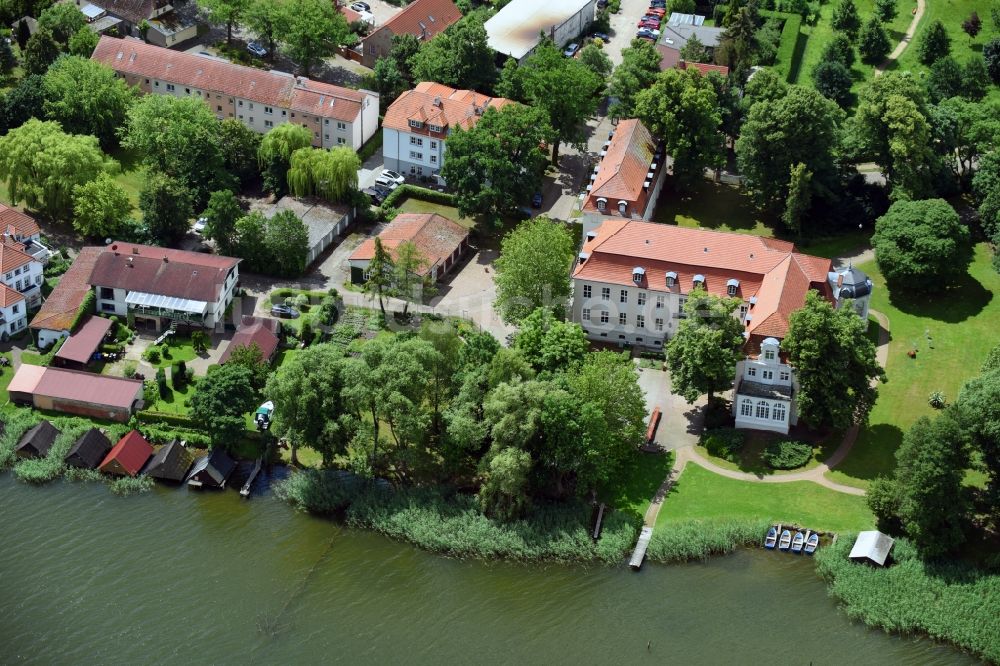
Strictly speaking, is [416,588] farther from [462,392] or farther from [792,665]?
[792,665]

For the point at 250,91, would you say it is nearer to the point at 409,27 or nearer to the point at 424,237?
the point at 409,27

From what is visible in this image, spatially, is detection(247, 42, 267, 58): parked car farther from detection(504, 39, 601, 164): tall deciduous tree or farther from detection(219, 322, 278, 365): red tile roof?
detection(219, 322, 278, 365): red tile roof

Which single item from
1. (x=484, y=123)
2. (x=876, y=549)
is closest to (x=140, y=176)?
(x=484, y=123)

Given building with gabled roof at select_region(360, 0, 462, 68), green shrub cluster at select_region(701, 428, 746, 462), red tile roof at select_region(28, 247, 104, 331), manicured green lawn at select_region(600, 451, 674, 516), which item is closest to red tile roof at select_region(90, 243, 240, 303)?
red tile roof at select_region(28, 247, 104, 331)

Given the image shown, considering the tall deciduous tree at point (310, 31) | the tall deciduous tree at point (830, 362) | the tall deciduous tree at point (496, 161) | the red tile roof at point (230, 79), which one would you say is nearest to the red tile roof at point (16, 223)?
the red tile roof at point (230, 79)

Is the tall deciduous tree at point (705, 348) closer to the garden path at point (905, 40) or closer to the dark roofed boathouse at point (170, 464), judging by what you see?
the dark roofed boathouse at point (170, 464)
